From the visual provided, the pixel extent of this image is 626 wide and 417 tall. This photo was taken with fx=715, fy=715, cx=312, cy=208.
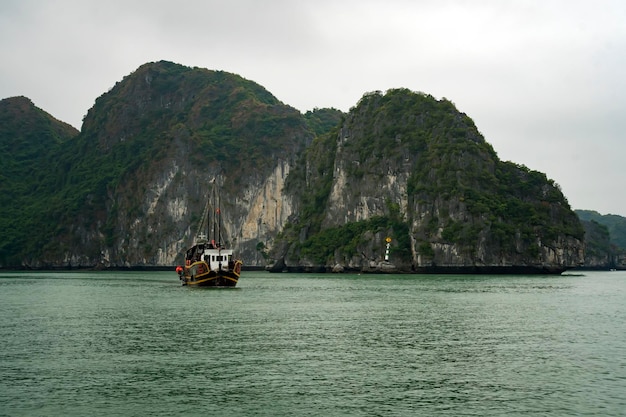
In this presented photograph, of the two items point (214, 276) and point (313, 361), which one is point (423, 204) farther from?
point (313, 361)

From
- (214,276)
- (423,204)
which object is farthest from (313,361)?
(423,204)

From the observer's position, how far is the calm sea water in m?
22.9

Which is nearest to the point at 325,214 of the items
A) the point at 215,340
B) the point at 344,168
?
the point at 344,168

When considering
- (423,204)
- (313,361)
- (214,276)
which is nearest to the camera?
(313,361)

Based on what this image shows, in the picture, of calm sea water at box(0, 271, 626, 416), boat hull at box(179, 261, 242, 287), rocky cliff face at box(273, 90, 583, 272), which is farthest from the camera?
rocky cliff face at box(273, 90, 583, 272)

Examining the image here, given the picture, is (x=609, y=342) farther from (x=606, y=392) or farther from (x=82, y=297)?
(x=82, y=297)

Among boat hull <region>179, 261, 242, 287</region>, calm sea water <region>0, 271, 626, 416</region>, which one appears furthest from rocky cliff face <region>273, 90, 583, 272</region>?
calm sea water <region>0, 271, 626, 416</region>

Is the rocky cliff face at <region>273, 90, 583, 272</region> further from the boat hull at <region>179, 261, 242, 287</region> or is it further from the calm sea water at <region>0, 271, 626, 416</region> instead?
→ the calm sea water at <region>0, 271, 626, 416</region>

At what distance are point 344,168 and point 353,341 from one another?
132 m

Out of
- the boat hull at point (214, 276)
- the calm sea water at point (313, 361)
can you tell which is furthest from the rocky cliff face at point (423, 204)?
the calm sea water at point (313, 361)

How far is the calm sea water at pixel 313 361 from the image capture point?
22.9 meters

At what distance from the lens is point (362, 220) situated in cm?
15862

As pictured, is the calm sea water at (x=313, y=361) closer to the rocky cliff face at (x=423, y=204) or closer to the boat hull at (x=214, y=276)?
the boat hull at (x=214, y=276)

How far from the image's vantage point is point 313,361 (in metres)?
30.5
